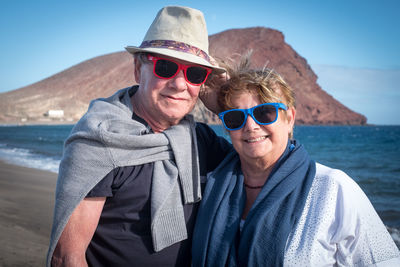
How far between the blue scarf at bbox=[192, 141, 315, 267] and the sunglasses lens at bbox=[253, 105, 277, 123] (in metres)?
0.27

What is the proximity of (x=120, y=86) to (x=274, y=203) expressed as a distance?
105 m

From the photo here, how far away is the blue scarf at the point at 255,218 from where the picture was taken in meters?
1.76

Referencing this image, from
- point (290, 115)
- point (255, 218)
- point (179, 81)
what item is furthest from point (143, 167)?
point (290, 115)

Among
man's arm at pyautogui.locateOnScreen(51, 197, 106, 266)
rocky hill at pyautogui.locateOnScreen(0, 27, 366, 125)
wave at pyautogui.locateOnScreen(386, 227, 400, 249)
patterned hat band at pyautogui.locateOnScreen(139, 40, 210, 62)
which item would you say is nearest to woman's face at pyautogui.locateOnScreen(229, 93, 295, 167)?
patterned hat band at pyautogui.locateOnScreen(139, 40, 210, 62)

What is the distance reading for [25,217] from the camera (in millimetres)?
5461

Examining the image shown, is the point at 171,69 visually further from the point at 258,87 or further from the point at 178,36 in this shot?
the point at 258,87

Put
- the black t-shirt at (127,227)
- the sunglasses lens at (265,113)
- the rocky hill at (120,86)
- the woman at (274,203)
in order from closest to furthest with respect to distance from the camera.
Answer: the woman at (274,203), the black t-shirt at (127,227), the sunglasses lens at (265,113), the rocky hill at (120,86)

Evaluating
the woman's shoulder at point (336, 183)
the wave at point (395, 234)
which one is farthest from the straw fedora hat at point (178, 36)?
the wave at point (395, 234)

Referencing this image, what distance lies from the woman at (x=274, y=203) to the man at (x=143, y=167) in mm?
218

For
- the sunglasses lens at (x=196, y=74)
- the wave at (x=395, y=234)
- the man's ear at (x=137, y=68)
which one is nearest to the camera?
the sunglasses lens at (x=196, y=74)

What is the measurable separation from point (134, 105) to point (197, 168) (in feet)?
2.21

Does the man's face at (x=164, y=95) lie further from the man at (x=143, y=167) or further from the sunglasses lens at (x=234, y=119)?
the sunglasses lens at (x=234, y=119)

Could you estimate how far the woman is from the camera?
1680 millimetres

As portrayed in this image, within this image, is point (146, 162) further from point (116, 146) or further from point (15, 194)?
point (15, 194)
